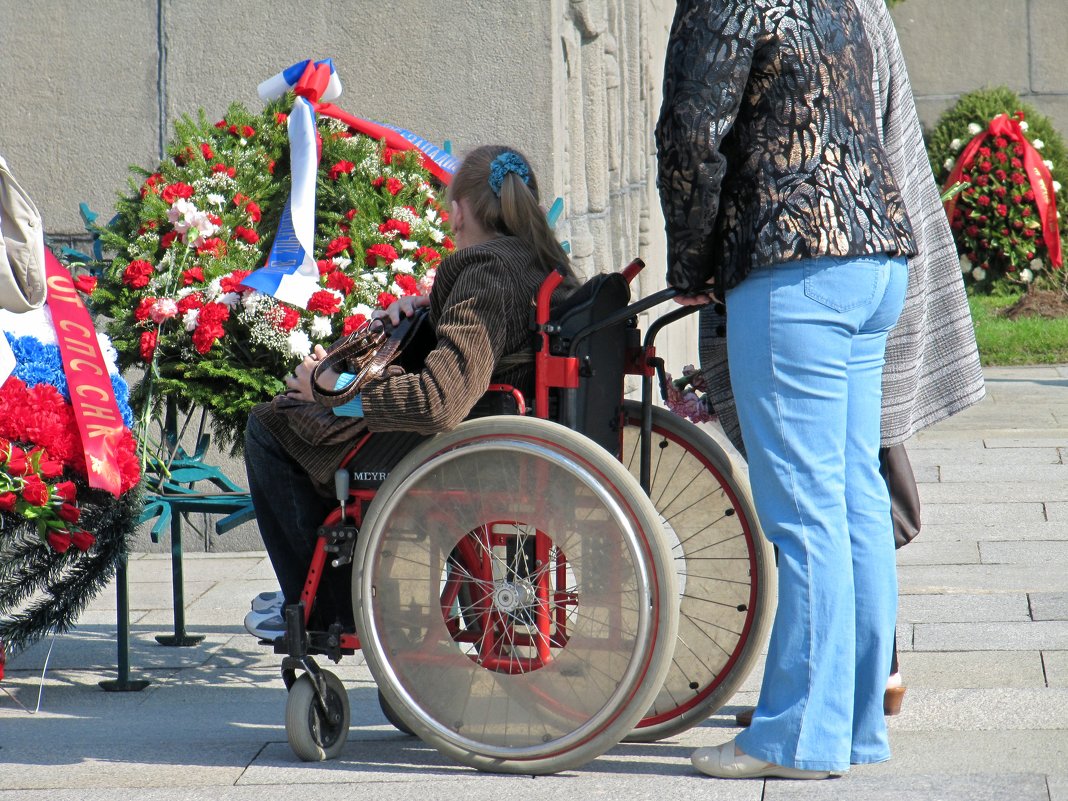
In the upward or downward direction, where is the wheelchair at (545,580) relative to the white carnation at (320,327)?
downward

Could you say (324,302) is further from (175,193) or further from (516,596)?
(516,596)

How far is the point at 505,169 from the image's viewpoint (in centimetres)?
316

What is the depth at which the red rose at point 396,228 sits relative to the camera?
4207 millimetres

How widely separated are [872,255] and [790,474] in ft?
1.51

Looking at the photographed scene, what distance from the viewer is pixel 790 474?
108 inches

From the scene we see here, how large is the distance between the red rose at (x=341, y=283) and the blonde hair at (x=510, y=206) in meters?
0.92

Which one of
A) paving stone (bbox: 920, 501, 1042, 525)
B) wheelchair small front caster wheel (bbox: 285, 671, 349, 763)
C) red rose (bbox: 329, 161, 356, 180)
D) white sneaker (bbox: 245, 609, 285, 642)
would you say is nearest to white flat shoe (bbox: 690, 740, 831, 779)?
wheelchair small front caster wheel (bbox: 285, 671, 349, 763)

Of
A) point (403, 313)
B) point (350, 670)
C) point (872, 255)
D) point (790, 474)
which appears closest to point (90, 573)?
point (350, 670)

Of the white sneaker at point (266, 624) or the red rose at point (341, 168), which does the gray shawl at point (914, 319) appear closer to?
the white sneaker at point (266, 624)

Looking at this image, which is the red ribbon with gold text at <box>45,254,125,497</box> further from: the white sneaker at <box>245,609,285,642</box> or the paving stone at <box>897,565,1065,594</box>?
the paving stone at <box>897,565,1065,594</box>

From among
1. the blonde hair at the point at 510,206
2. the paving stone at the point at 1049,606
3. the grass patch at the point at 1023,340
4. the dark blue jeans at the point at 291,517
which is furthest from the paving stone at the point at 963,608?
the grass patch at the point at 1023,340

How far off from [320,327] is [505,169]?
3.49 feet

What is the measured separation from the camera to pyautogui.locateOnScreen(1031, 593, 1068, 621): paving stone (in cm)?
418

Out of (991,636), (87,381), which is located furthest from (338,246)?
(991,636)
